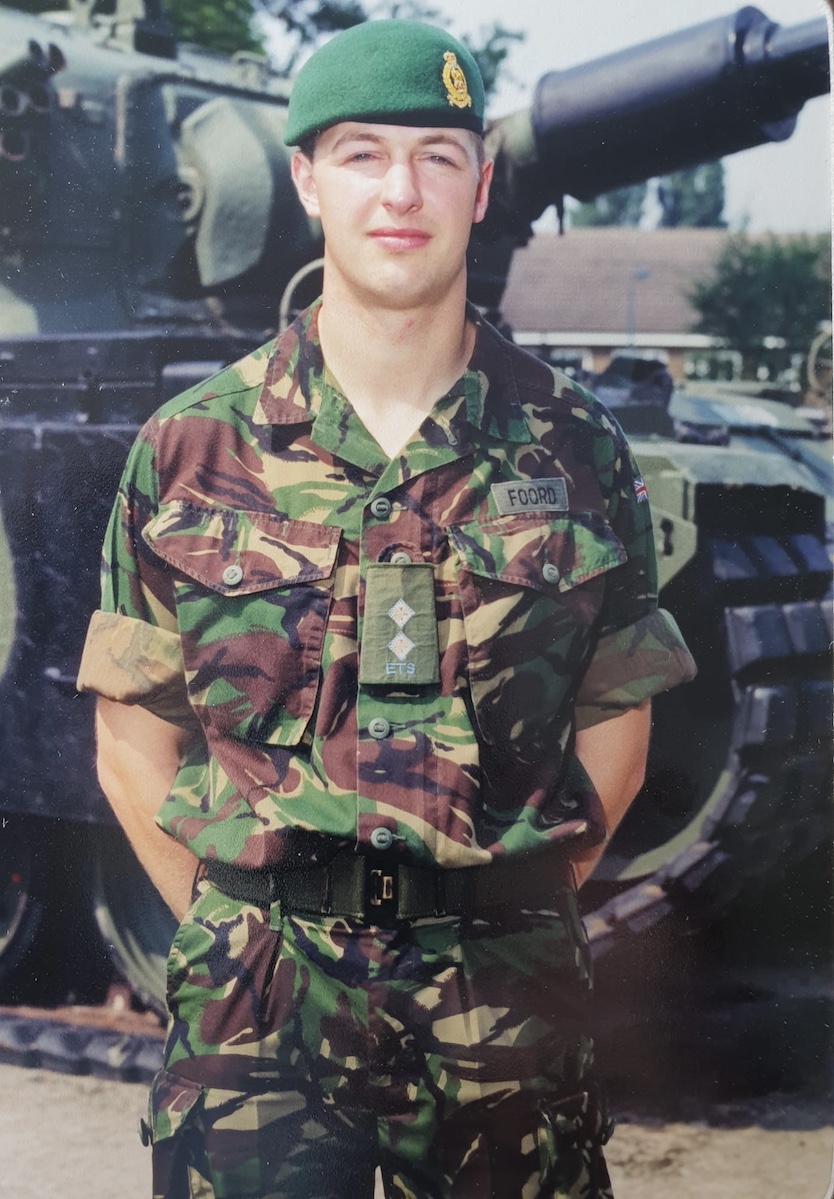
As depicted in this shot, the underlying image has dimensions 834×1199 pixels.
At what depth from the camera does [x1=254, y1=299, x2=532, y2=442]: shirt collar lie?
261 cm

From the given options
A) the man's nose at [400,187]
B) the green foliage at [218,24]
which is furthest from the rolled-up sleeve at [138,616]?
the green foliage at [218,24]

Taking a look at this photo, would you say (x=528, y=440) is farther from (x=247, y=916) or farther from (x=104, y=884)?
(x=104, y=884)

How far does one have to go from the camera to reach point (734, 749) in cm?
345

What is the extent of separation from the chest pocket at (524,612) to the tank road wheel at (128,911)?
83 cm

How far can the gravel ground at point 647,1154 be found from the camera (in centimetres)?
302

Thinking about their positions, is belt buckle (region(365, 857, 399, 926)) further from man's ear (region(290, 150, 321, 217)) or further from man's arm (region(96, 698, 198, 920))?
man's ear (region(290, 150, 321, 217))

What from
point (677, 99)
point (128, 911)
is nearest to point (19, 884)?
point (128, 911)

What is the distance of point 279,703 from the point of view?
8.30 ft

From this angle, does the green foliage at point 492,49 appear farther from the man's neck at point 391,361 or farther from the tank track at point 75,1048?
the tank track at point 75,1048

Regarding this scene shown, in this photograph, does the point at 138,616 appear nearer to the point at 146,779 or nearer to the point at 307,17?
the point at 146,779

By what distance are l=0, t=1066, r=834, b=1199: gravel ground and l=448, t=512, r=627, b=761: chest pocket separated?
1.01m

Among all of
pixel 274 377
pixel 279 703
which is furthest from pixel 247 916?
pixel 274 377

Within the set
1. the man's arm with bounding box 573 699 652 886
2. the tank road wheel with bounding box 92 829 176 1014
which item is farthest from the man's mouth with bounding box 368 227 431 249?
the tank road wheel with bounding box 92 829 176 1014

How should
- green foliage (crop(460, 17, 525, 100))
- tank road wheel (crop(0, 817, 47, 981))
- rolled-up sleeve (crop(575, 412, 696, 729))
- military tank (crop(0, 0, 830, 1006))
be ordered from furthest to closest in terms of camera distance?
tank road wheel (crop(0, 817, 47, 981))
military tank (crop(0, 0, 830, 1006))
green foliage (crop(460, 17, 525, 100))
rolled-up sleeve (crop(575, 412, 696, 729))
